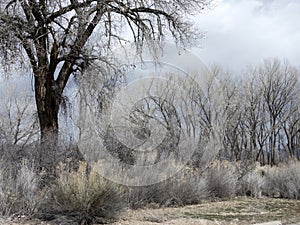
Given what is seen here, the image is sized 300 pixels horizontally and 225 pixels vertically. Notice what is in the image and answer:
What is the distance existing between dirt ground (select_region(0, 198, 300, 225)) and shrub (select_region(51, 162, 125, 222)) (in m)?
0.29

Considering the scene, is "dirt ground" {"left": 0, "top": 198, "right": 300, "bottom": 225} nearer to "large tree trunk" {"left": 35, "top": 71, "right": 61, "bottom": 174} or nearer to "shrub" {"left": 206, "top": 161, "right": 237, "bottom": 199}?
"shrub" {"left": 206, "top": 161, "right": 237, "bottom": 199}

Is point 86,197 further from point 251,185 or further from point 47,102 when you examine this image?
point 251,185

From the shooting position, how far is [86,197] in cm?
920

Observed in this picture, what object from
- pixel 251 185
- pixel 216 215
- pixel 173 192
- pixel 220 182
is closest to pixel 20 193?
pixel 216 215

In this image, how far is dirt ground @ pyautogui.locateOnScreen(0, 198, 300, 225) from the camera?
970 centimetres

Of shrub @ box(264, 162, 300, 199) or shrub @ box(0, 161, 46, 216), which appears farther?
shrub @ box(264, 162, 300, 199)

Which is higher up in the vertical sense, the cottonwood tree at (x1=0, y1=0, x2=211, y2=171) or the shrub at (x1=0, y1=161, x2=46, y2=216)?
the cottonwood tree at (x1=0, y1=0, x2=211, y2=171)

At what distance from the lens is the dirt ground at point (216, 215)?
31.8 ft

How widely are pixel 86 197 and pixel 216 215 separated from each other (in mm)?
3922

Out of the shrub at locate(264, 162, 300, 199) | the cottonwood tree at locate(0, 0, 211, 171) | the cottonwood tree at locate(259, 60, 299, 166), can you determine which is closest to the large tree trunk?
the cottonwood tree at locate(0, 0, 211, 171)

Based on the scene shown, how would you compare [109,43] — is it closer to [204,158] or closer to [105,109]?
[105,109]

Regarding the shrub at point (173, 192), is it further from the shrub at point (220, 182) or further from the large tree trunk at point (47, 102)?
the large tree trunk at point (47, 102)

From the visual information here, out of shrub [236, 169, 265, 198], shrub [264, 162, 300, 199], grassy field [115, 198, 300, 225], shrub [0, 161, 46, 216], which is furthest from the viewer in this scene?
shrub [236, 169, 265, 198]

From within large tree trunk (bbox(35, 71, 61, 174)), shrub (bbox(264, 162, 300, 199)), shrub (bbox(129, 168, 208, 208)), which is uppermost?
large tree trunk (bbox(35, 71, 61, 174))
